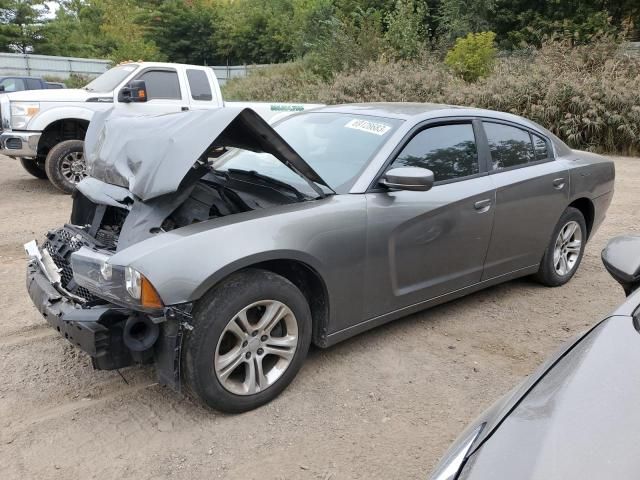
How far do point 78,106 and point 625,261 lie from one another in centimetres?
828

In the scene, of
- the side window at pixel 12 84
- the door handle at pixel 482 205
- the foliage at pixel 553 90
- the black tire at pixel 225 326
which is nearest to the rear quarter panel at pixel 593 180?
the door handle at pixel 482 205

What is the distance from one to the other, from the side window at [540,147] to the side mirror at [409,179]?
1.78 metres

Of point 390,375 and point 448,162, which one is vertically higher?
point 448,162

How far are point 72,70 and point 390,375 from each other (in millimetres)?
→ 36568

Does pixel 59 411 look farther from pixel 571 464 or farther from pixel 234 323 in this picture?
pixel 571 464

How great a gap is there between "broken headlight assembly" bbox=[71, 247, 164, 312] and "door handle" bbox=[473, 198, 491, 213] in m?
2.33

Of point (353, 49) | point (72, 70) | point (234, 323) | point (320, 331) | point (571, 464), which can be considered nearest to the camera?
point (571, 464)

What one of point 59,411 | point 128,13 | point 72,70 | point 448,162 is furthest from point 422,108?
point 128,13

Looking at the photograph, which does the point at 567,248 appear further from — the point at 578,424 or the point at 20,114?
the point at 20,114

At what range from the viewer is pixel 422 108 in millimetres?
4047

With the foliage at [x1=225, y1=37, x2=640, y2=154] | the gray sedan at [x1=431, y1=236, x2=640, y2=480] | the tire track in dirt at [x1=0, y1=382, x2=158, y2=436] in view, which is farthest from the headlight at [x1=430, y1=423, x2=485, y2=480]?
the foliage at [x1=225, y1=37, x2=640, y2=154]

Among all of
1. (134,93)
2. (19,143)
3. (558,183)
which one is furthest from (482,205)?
(19,143)

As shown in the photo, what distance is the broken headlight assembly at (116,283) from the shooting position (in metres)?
2.54

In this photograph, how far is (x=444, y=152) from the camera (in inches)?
154
